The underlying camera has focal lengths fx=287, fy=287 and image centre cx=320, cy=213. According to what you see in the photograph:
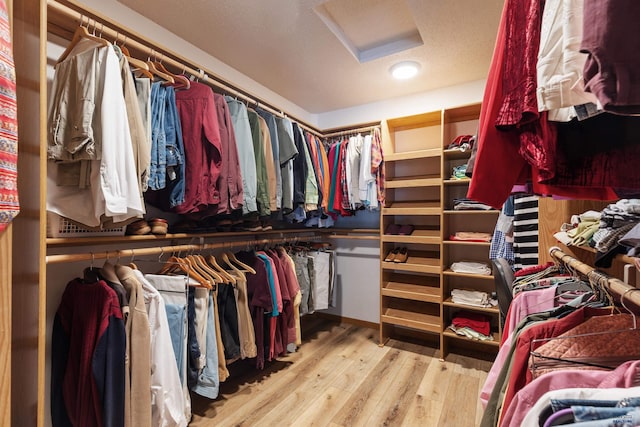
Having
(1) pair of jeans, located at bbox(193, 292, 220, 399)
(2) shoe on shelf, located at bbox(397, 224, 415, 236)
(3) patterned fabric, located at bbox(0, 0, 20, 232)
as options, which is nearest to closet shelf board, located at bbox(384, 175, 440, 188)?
(2) shoe on shelf, located at bbox(397, 224, 415, 236)

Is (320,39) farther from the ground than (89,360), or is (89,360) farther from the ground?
(320,39)

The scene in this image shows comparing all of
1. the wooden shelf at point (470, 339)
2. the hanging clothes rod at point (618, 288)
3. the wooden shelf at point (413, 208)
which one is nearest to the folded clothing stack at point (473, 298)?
the wooden shelf at point (470, 339)

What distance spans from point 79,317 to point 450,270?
8.32ft

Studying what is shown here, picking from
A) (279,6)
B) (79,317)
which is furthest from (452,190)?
(79,317)

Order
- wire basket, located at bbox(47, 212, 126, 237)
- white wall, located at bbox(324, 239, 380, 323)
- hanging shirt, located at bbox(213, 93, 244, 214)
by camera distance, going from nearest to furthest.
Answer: wire basket, located at bbox(47, 212, 126, 237), hanging shirt, located at bbox(213, 93, 244, 214), white wall, located at bbox(324, 239, 380, 323)

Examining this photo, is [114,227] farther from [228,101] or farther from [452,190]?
[452,190]

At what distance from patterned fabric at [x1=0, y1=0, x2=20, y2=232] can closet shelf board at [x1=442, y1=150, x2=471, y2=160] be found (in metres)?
2.56

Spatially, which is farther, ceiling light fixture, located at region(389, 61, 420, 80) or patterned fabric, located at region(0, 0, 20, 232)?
ceiling light fixture, located at region(389, 61, 420, 80)

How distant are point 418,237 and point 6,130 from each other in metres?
2.52

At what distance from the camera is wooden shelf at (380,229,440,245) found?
251cm

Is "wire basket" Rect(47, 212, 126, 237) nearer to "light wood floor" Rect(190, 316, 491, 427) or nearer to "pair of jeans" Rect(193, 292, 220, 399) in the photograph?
"pair of jeans" Rect(193, 292, 220, 399)

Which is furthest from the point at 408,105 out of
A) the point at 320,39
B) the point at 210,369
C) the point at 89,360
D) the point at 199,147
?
the point at 89,360

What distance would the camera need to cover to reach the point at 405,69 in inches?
92.9

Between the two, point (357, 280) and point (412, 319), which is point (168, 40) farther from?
point (412, 319)
